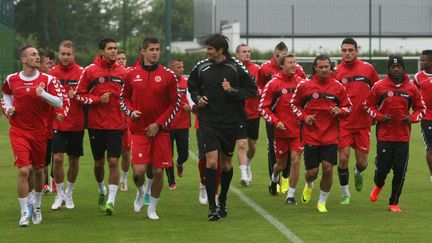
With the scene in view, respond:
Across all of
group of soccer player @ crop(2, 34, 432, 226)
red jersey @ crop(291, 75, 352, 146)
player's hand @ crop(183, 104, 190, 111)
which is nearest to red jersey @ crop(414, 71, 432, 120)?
group of soccer player @ crop(2, 34, 432, 226)

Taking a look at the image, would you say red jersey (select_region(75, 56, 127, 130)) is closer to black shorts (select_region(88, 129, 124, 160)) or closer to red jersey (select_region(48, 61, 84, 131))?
black shorts (select_region(88, 129, 124, 160))

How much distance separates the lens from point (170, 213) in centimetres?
1390

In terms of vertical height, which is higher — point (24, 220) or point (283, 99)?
point (283, 99)

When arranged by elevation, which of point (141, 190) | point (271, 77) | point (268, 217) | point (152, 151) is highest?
point (271, 77)

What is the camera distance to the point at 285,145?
50.7ft

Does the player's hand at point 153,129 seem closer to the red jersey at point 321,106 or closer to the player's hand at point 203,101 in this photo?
the player's hand at point 203,101

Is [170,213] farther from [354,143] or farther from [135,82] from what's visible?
[354,143]

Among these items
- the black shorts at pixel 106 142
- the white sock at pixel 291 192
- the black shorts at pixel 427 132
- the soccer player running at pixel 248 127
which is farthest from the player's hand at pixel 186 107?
the black shorts at pixel 427 132

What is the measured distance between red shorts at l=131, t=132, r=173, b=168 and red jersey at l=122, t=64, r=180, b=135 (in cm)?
13

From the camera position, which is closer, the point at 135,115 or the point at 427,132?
the point at 135,115

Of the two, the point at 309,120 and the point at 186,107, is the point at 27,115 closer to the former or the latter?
the point at 309,120

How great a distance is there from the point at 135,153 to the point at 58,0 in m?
35.3

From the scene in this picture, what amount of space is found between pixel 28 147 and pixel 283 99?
4.19 m

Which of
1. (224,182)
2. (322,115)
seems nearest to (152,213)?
(224,182)
